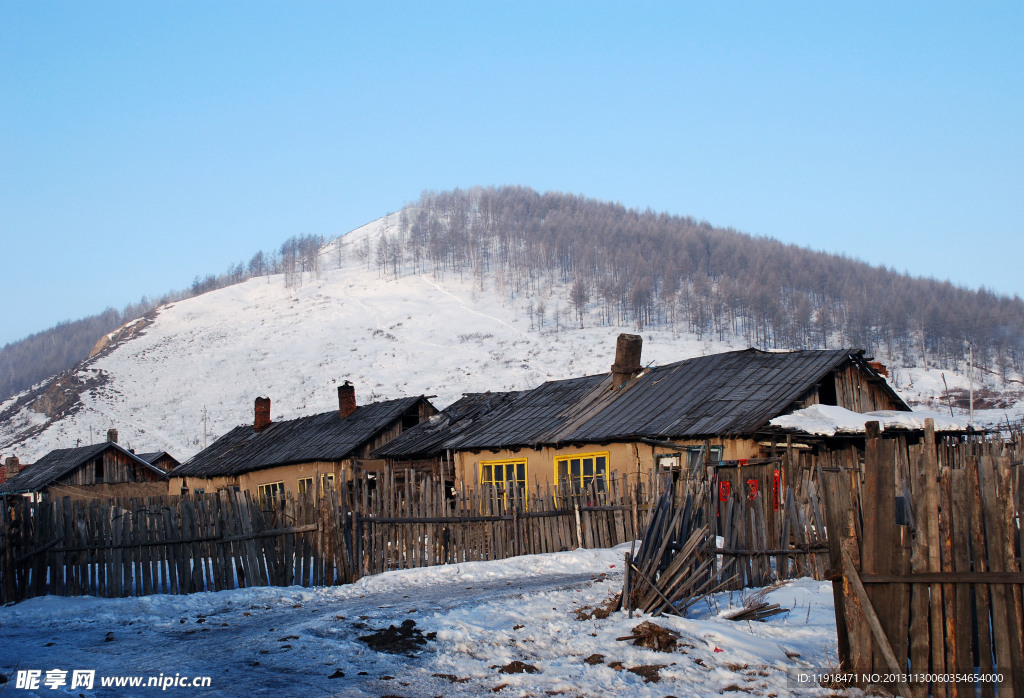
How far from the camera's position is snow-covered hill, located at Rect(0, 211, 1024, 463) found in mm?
78062

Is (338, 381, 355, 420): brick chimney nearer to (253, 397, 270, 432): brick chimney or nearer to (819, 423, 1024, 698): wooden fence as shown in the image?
(253, 397, 270, 432): brick chimney

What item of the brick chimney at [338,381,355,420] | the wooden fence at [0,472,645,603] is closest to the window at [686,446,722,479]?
the wooden fence at [0,472,645,603]

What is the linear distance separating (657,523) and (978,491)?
3.89 m

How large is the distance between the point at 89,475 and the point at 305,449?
18960mm

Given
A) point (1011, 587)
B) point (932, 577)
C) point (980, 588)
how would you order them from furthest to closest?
1. point (932, 577)
2. point (980, 588)
3. point (1011, 587)

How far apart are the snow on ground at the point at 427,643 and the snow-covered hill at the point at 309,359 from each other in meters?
55.7

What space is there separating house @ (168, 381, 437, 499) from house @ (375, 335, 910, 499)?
3.45 m

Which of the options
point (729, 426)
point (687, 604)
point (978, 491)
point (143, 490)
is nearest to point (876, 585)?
point (978, 491)

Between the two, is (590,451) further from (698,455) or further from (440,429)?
(440,429)

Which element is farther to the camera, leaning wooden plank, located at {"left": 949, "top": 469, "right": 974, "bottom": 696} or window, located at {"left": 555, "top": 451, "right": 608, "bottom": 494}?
window, located at {"left": 555, "top": 451, "right": 608, "bottom": 494}

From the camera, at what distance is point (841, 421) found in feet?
65.0

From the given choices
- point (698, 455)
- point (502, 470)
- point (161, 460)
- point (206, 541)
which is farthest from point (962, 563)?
point (161, 460)

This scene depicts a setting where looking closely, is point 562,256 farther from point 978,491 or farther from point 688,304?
point 978,491

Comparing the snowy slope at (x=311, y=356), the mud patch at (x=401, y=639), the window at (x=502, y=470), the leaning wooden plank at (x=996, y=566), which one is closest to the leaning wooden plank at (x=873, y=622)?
the leaning wooden plank at (x=996, y=566)
